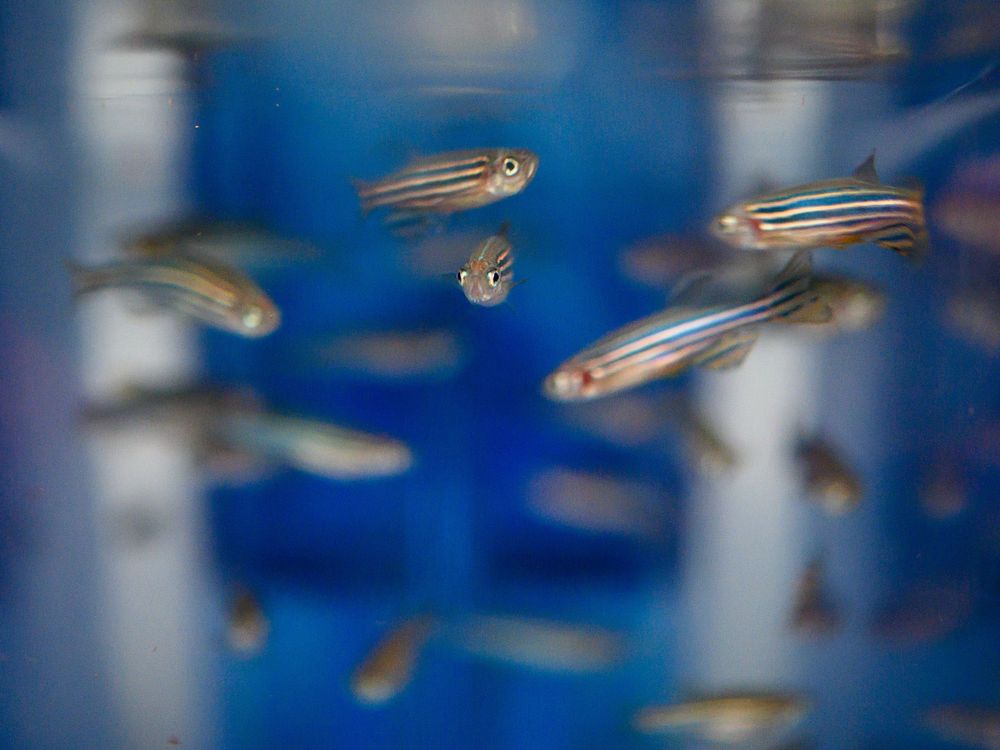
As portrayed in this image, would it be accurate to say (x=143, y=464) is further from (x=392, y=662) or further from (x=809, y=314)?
(x=809, y=314)

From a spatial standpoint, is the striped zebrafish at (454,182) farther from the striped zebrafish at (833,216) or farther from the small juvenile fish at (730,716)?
the small juvenile fish at (730,716)

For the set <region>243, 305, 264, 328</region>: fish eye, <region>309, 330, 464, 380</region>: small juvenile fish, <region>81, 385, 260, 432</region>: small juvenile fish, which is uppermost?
<region>309, 330, 464, 380</region>: small juvenile fish

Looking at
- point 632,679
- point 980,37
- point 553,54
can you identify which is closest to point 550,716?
point 632,679

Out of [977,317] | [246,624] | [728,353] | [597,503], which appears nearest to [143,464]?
[246,624]

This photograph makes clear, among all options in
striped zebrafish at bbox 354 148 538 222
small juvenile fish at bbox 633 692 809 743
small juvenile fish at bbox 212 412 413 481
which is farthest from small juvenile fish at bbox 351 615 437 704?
striped zebrafish at bbox 354 148 538 222

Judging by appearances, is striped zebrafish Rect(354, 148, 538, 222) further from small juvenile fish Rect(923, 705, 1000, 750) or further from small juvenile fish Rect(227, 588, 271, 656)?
small juvenile fish Rect(923, 705, 1000, 750)

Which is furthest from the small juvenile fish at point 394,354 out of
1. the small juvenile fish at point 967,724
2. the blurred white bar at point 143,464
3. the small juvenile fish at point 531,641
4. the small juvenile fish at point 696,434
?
the small juvenile fish at point 967,724
